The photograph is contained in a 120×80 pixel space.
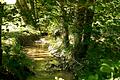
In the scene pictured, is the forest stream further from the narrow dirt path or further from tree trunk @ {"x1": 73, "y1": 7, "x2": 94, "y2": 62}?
tree trunk @ {"x1": 73, "y1": 7, "x2": 94, "y2": 62}

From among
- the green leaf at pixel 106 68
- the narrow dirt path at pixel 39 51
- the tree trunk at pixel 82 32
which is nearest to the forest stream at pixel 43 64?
the narrow dirt path at pixel 39 51

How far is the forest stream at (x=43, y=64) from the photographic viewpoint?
9.73m

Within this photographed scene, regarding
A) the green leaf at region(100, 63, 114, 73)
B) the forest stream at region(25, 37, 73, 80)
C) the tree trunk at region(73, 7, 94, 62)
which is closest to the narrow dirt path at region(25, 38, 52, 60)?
the forest stream at region(25, 37, 73, 80)

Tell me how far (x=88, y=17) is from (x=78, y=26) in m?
0.44

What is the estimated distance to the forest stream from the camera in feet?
31.9

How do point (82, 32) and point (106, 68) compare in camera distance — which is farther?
point (82, 32)

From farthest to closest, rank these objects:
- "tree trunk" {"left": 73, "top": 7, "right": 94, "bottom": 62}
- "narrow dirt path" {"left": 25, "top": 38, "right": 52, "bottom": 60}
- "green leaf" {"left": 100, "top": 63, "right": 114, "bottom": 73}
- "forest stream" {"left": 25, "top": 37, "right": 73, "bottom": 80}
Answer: "narrow dirt path" {"left": 25, "top": 38, "right": 52, "bottom": 60}, "forest stream" {"left": 25, "top": 37, "right": 73, "bottom": 80}, "tree trunk" {"left": 73, "top": 7, "right": 94, "bottom": 62}, "green leaf" {"left": 100, "top": 63, "right": 114, "bottom": 73}

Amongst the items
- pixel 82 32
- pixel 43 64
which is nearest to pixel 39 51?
pixel 43 64

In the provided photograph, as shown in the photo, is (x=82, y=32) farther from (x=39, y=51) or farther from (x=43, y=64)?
(x=39, y=51)

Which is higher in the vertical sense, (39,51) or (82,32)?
(82,32)

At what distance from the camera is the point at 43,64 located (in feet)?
38.5

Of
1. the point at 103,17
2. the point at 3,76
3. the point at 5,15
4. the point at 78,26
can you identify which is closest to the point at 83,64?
the point at 78,26

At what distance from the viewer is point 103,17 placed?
754 centimetres

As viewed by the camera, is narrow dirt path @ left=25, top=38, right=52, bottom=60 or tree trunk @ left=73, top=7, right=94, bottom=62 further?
narrow dirt path @ left=25, top=38, right=52, bottom=60
